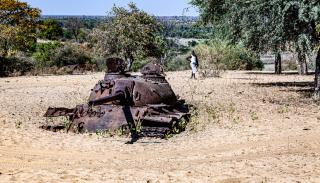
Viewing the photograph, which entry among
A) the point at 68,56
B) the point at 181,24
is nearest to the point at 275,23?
the point at 68,56

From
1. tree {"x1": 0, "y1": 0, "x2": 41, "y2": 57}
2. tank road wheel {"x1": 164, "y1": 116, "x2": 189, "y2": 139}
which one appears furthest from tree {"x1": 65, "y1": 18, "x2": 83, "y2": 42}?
tank road wheel {"x1": 164, "y1": 116, "x2": 189, "y2": 139}

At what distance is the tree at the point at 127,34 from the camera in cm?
3184

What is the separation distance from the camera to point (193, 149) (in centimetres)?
988

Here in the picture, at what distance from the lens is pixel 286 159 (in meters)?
8.59

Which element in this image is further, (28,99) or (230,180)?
(28,99)

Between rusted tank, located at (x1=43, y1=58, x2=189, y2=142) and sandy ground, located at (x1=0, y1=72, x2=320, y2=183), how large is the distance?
415mm

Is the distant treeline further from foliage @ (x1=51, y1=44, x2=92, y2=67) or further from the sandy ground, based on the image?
the sandy ground

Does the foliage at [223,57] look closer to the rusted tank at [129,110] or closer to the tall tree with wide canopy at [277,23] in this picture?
the tall tree with wide canopy at [277,23]

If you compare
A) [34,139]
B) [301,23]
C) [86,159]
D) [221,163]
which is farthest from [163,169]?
[301,23]

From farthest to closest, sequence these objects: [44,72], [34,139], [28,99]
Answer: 1. [44,72]
2. [28,99]
3. [34,139]

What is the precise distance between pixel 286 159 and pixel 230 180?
1.76 m

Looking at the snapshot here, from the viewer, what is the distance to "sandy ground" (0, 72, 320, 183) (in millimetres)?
7566

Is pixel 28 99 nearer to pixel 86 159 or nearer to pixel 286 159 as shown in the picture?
pixel 86 159

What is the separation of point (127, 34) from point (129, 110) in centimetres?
2036
